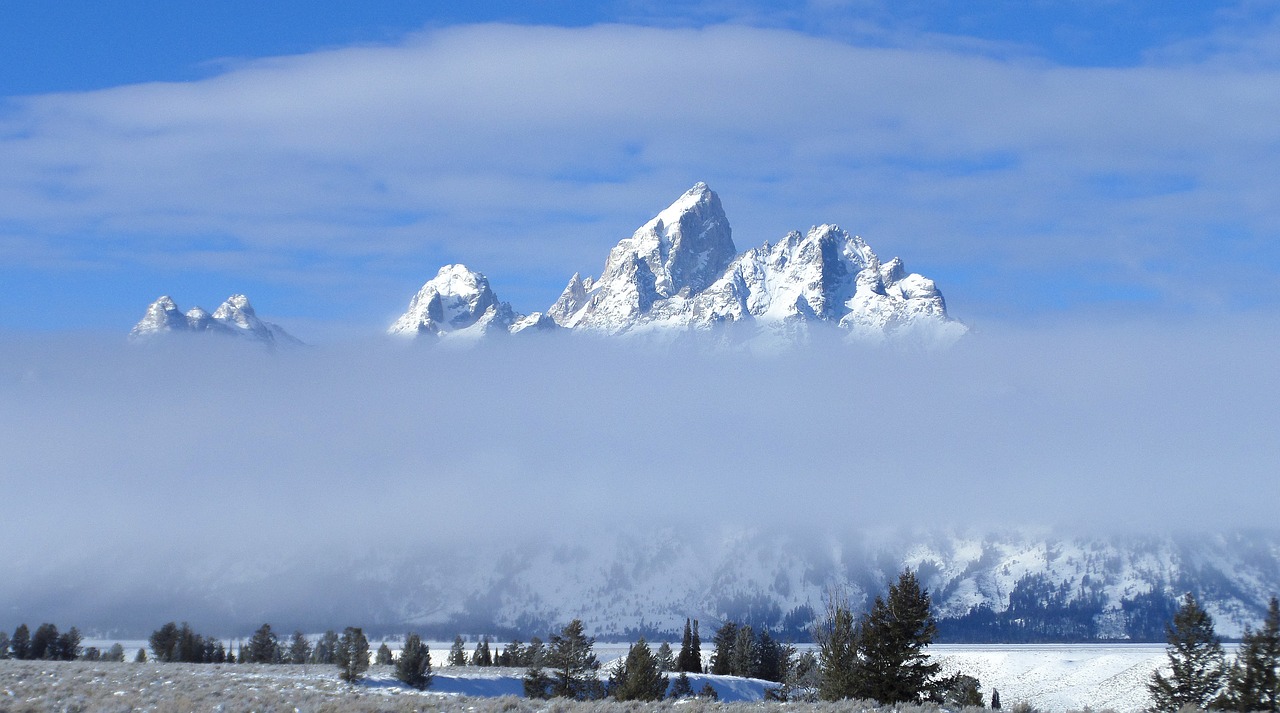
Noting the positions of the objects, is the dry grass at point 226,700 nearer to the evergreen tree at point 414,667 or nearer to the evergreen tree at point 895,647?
the evergreen tree at point 895,647

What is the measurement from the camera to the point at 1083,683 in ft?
A: 498

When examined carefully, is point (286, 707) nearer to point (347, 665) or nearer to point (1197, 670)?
point (347, 665)

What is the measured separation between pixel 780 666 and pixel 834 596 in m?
54.7

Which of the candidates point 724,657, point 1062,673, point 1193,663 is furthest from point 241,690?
point 1062,673

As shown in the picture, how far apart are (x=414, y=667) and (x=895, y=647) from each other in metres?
39.4

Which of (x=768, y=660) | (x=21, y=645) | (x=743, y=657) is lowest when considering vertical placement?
(x=768, y=660)

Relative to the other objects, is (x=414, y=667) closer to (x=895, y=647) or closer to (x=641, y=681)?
(x=641, y=681)

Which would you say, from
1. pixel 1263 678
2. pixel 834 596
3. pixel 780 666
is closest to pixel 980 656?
pixel 780 666

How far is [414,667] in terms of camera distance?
81.2m

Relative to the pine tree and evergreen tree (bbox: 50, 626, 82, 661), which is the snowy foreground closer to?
the pine tree

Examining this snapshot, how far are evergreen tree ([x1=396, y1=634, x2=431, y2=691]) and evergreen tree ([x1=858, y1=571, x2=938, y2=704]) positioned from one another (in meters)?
37.3

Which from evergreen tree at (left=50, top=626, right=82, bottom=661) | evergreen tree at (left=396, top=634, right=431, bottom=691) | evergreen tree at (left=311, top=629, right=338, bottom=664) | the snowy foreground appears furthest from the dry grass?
evergreen tree at (left=311, top=629, right=338, bottom=664)

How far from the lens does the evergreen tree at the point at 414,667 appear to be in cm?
8062

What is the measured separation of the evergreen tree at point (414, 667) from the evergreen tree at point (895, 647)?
3731cm
